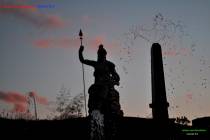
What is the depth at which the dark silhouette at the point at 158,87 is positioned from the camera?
49.8ft

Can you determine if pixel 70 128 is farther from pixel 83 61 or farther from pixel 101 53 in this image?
pixel 101 53

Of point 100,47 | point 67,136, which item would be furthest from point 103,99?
point 67,136

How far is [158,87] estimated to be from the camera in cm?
1595

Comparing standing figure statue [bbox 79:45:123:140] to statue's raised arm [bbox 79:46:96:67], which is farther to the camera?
statue's raised arm [bbox 79:46:96:67]

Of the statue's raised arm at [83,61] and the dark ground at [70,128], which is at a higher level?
the statue's raised arm at [83,61]

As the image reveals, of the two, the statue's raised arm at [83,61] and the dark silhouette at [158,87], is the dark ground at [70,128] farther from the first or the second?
the statue's raised arm at [83,61]

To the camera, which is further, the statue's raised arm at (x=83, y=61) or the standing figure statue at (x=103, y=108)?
the statue's raised arm at (x=83, y=61)

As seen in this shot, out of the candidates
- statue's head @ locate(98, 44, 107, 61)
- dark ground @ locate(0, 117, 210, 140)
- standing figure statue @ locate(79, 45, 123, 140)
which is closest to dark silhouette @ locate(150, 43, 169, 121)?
dark ground @ locate(0, 117, 210, 140)

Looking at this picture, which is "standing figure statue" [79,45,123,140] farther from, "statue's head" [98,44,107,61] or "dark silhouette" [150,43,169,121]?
"dark silhouette" [150,43,169,121]

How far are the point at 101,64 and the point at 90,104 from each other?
1.34m

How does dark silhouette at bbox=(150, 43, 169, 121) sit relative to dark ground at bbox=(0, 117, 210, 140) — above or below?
above

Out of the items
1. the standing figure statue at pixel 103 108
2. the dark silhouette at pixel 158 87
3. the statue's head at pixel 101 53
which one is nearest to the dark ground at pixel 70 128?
the dark silhouette at pixel 158 87

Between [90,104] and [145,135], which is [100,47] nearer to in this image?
[90,104]

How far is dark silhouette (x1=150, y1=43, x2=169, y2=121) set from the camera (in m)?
15.2
